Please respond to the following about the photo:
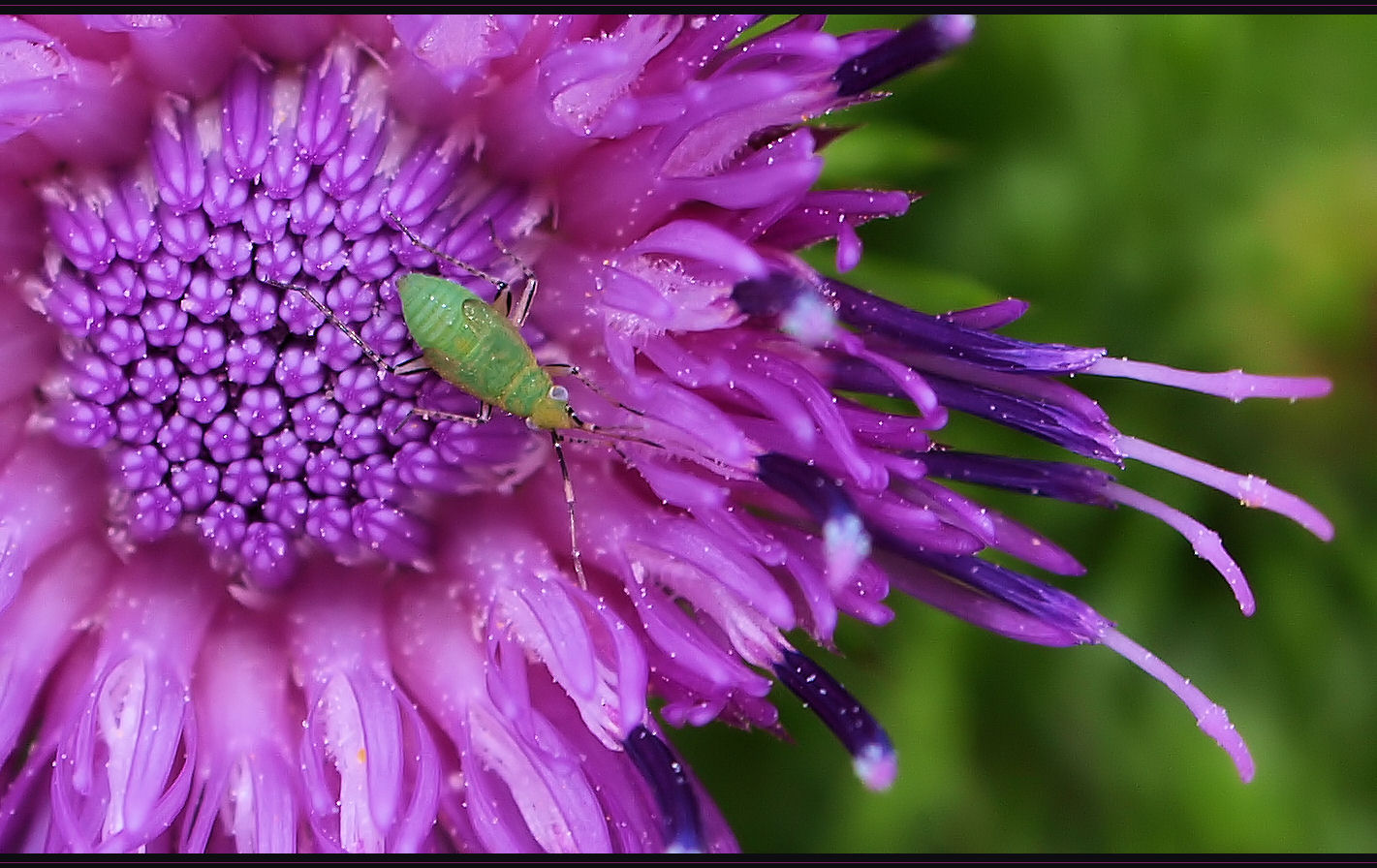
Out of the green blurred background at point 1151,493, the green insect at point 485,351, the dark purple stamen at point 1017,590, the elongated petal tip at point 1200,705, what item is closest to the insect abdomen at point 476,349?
the green insect at point 485,351

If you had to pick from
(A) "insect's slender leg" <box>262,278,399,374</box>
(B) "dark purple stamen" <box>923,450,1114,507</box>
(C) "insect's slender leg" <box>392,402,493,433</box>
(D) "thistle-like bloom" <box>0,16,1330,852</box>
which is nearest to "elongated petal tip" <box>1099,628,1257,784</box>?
(D) "thistle-like bloom" <box>0,16,1330,852</box>

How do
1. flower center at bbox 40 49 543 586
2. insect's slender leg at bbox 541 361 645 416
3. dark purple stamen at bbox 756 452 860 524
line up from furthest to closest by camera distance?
insect's slender leg at bbox 541 361 645 416
flower center at bbox 40 49 543 586
dark purple stamen at bbox 756 452 860 524

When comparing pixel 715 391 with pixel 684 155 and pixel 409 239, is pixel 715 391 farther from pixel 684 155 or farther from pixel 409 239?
pixel 409 239

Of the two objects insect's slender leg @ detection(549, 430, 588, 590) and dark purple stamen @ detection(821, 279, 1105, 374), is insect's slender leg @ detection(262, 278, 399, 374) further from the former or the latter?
dark purple stamen @ detection(821, 279, 1105, 374)

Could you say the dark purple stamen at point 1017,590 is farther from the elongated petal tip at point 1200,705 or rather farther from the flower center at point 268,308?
the flower center at point 268,308

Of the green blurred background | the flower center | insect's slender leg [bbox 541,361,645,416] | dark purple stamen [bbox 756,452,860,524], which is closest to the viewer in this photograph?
dark purple stamen [bbox 756,452,860,524]

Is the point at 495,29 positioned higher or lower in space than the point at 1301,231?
lower

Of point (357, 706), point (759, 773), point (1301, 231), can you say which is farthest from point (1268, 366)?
point (357, 706)
